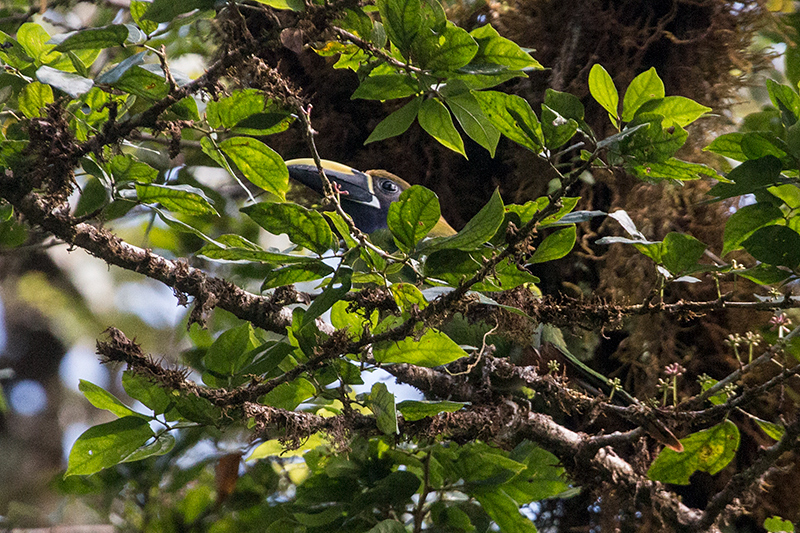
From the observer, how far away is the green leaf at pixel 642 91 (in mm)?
829

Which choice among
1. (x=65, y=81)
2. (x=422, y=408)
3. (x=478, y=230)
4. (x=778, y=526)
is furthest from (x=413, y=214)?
Answer: (x=778, y=526)

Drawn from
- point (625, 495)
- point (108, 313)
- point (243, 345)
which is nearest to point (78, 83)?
point (243, 345)

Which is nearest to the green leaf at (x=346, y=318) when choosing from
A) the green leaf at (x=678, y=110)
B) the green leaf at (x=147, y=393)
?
the green leaf at (x=147, y=393)

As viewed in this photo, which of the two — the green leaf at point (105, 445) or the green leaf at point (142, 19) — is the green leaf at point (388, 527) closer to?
the green leaf at point (105, 445)

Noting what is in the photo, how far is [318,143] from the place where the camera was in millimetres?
1729

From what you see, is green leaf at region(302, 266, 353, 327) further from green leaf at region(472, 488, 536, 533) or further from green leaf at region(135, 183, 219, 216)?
green leaf at region(472, 488, 536, 533)

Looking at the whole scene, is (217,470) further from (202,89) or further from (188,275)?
(202,89)

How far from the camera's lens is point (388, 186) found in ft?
5.08

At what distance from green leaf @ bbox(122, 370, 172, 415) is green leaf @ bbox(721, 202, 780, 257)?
2.75 ft

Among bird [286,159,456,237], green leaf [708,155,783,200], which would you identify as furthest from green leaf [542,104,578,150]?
bird [286,159,456,237]

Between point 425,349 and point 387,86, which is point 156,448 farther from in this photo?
point 387,86

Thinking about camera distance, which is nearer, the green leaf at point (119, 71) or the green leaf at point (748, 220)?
the green leaf at point (119, 71)

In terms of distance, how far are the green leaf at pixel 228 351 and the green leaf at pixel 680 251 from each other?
0.61 m

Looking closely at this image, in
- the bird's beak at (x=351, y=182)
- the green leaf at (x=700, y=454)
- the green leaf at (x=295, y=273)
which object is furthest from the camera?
the bird's beak at (x=351, y=182)
